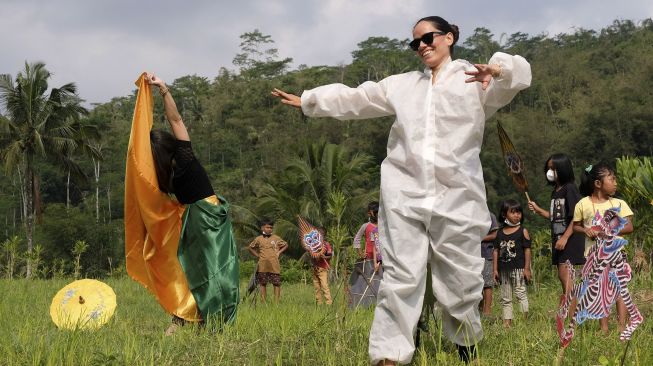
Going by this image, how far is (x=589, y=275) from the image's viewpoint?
11.0 ft

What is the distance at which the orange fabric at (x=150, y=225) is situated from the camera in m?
4.84

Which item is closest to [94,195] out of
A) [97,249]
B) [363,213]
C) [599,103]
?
[97,249]

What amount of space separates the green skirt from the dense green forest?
33.5 inches

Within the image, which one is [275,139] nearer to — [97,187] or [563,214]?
[97,187]

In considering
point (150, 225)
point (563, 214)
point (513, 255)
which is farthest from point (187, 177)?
point (513, 255)

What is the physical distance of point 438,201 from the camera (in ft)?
11.4

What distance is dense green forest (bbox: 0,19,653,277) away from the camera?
27.2 metres

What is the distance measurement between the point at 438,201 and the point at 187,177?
1.99m

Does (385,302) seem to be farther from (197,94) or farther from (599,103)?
(197,94)

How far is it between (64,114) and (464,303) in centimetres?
3174

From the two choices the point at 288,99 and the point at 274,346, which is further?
the point at 274,346

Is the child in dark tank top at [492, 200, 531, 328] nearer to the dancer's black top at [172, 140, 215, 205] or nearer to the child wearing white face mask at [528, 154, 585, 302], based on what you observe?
the child wearing white face mask at [528, 154, 585, 302]

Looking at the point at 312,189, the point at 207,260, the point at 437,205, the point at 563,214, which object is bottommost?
the point at 312,189

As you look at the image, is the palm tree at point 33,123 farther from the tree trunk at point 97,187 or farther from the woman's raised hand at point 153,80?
the woman's raised hand at point 153,80
